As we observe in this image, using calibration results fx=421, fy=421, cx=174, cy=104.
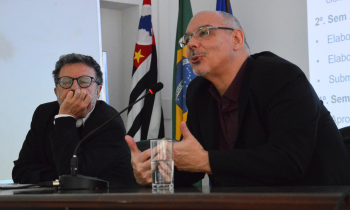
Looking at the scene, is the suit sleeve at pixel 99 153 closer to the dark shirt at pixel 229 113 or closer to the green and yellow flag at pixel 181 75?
the dark shirt at pixel 229 113

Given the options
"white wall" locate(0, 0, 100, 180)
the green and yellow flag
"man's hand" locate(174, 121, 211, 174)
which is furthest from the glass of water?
the green and yellow flag

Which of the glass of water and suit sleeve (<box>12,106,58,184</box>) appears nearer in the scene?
the glass of water

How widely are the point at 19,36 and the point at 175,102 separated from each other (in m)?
1.54

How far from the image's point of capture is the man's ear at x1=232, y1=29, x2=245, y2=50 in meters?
1.86

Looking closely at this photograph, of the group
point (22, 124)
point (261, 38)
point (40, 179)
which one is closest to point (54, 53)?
point (22, 124)

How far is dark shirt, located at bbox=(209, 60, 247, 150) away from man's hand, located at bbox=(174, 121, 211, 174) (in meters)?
0.33

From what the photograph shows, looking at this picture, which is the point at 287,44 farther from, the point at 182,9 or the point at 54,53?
the point at 54,53

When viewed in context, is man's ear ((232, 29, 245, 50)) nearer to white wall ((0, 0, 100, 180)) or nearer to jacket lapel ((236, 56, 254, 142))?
jacket lapel ((236, 56, 254, 142))

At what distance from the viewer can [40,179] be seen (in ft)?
6.60

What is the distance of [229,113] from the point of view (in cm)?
171

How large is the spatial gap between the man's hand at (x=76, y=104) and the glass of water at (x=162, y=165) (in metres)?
1.03

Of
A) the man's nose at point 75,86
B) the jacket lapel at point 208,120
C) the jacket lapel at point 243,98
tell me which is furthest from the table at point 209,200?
the man's nose at point 75,86

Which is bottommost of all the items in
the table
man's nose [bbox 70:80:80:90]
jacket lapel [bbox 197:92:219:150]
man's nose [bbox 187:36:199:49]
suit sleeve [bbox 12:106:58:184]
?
suit sleeve [bbox 12:106:58:184]

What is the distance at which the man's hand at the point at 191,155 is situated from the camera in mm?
1321
